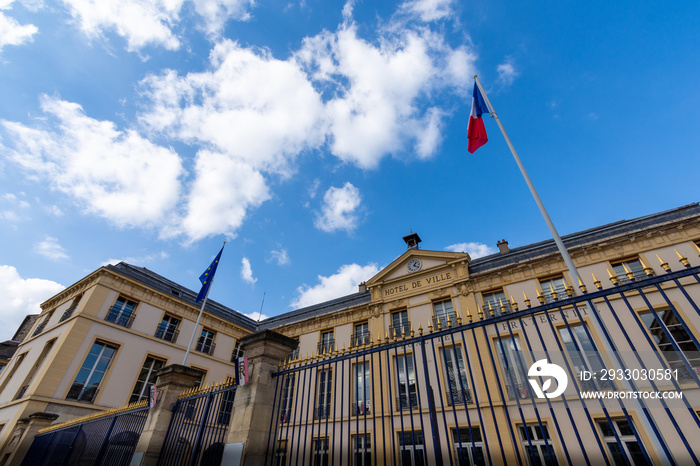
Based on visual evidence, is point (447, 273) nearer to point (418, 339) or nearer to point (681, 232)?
point (681, 232)

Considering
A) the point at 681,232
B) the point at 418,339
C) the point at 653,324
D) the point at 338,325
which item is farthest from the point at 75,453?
the point at 681,232

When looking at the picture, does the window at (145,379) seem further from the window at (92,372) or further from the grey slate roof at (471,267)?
the grey slate roof at (471,267)

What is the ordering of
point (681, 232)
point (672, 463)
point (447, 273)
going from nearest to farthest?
point (672, 463), point (681, 232), point (447, 273)

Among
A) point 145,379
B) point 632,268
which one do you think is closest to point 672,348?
point 632,268

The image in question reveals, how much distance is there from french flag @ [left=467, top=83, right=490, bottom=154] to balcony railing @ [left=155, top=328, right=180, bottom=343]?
18871 mm

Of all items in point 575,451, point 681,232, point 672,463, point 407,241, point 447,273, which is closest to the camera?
point 672,463

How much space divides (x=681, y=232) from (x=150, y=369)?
80.8 ft

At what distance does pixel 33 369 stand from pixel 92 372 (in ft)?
9.67

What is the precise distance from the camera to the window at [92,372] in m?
15.2

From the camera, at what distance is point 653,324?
11.9m

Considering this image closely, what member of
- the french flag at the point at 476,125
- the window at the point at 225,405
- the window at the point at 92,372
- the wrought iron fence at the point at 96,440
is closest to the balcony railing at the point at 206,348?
the window at the point at 92,372

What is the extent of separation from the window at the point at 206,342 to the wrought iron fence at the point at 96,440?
9.31 meters

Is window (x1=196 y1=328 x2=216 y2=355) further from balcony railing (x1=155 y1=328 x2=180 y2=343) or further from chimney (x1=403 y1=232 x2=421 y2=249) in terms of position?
chimney (x1=403 y1=232 x2=421 y2=249)

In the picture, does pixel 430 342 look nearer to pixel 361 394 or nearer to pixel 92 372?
pixel 361 394
